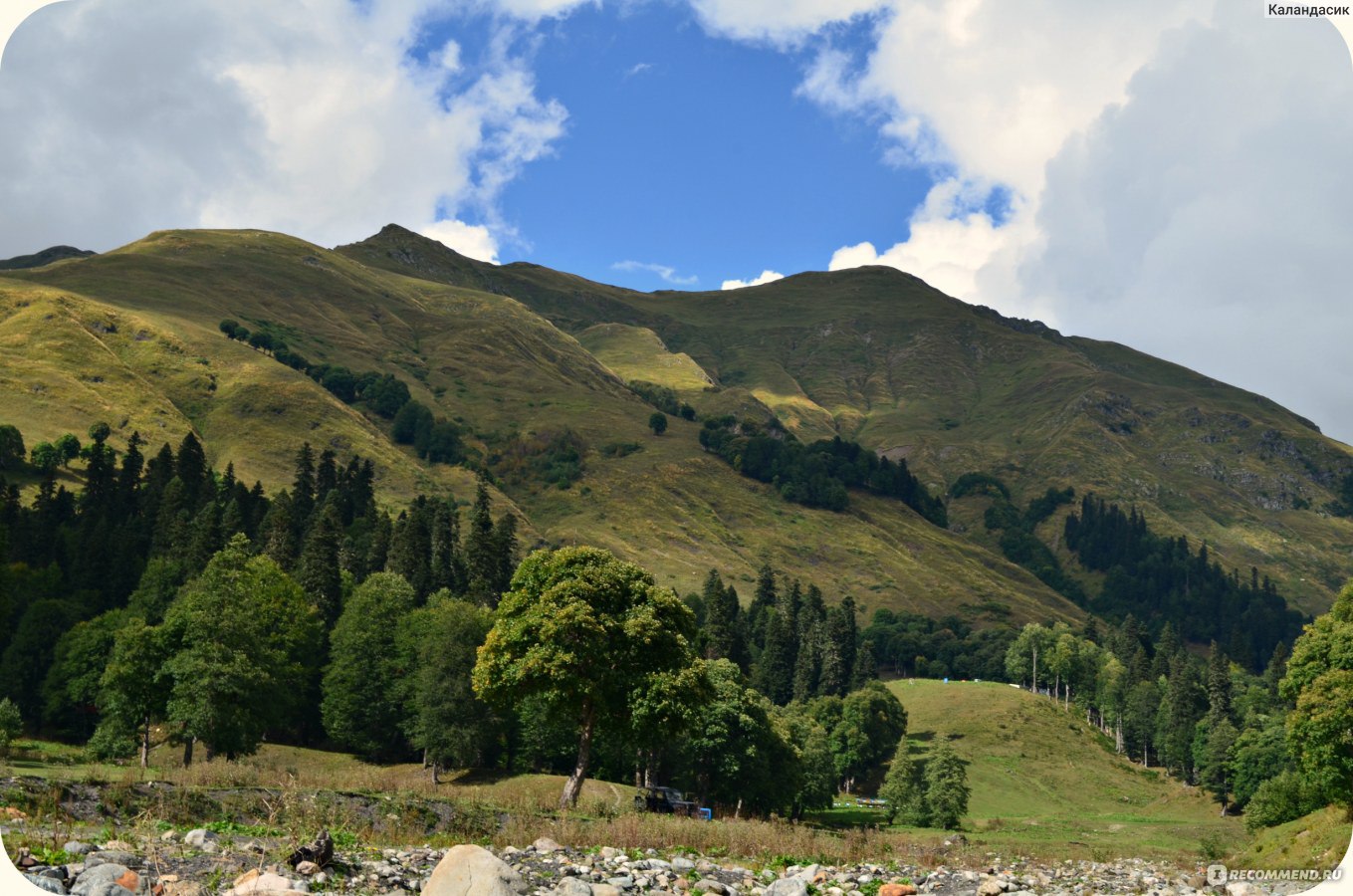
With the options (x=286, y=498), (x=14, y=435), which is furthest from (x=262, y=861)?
(x=14, y=435)

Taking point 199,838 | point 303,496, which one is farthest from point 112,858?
point 303,496

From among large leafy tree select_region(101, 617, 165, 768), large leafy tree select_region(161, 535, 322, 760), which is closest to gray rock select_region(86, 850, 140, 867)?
large leafy tree select_region(161, 535, 322, 760)

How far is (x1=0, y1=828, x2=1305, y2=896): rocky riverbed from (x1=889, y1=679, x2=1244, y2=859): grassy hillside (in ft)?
202

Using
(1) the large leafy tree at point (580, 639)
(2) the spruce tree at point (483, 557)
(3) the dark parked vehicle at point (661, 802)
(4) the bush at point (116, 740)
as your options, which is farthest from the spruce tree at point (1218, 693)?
(4) the bush at point (116, 740)

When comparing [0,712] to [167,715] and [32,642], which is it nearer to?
[167,715]

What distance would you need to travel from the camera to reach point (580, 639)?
4991 centimetres

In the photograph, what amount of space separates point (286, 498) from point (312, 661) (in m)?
41.3

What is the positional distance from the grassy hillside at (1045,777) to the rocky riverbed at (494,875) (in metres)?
61.5

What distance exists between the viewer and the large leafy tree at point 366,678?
276 feet

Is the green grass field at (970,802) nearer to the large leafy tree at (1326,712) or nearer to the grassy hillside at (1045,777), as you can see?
the grassy hillside at (1045,777)

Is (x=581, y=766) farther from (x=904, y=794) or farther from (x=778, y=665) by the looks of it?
(x=778, y=665)

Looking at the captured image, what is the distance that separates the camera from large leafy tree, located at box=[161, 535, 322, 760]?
215 ft

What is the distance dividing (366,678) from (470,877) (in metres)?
69.6

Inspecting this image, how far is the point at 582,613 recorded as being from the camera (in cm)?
4966
